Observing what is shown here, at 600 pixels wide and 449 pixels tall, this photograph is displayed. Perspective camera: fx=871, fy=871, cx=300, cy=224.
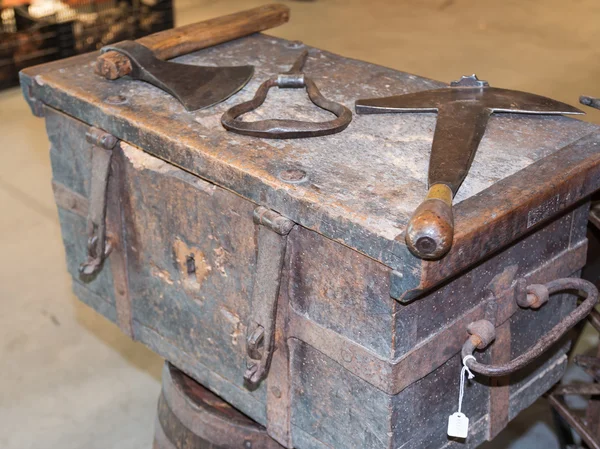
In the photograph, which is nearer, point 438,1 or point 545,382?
point 545,382

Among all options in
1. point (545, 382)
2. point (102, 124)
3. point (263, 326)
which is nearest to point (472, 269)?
point (263, 326)

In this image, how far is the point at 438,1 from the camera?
579 cm

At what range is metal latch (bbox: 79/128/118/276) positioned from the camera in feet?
5.60

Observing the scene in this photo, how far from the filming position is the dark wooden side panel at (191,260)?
5.05 feet

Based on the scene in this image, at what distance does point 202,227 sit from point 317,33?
12.3 ft

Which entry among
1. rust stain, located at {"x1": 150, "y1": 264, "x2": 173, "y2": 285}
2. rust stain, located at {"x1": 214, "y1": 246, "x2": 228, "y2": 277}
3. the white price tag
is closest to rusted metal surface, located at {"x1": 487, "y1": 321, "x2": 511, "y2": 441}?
the white price tag

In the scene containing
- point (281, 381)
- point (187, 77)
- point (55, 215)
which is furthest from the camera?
point (55, 215)

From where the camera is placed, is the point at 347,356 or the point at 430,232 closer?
the point at 430,232

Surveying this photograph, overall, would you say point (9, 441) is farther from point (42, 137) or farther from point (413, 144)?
point (42, 137)

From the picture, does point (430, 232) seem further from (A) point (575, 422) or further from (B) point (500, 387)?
(A) point (575, 422)

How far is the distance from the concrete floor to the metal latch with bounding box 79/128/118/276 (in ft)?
2.57

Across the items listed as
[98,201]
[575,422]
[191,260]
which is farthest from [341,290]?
[575,422]

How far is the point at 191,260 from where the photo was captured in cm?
166

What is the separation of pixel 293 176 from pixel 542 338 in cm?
52
